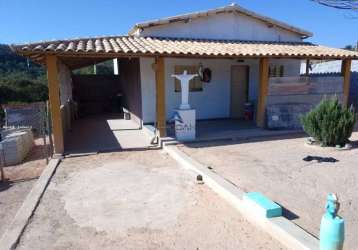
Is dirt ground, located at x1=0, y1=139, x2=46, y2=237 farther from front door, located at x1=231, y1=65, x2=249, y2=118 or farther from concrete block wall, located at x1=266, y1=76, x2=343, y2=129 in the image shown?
front door, located at x1=231, y1=65, x2=249, y2=118

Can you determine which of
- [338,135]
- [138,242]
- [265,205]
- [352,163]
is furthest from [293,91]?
[138,242]

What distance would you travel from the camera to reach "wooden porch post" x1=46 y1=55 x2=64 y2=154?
7.43 m

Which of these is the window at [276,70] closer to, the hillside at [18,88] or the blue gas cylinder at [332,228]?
the blue gas cylinder at [332,228]

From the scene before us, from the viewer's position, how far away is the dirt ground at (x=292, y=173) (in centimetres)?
432

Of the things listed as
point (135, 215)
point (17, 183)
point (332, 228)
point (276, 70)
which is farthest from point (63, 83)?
point (332, 228)

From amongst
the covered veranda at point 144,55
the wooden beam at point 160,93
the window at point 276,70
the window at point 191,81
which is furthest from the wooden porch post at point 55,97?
the window at point 276,70

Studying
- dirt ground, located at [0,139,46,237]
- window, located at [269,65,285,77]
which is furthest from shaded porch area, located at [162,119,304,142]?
dirt ground, located at [0,139,46,237]

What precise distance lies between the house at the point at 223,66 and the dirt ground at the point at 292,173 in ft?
6.73

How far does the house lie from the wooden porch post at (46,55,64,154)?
100 centimetres

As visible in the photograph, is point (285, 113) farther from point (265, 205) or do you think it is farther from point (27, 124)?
point (27, 124)

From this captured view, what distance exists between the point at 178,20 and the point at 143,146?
18.3 feet

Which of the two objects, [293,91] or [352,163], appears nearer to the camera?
[352,163]

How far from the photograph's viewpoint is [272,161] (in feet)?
22.8

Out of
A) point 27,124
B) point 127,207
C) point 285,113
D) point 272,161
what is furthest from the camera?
point 27,124
